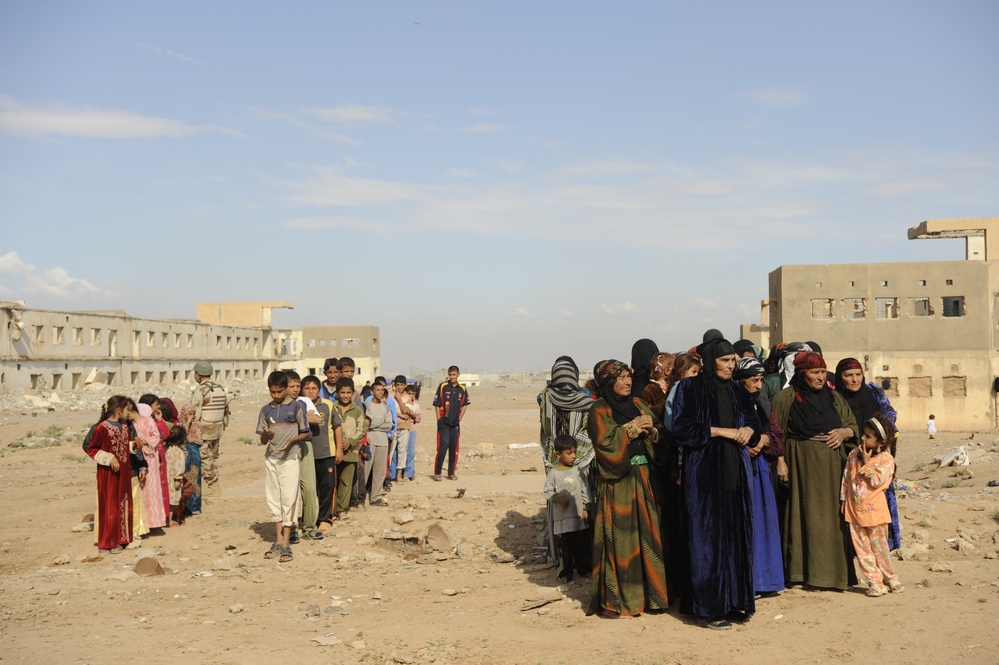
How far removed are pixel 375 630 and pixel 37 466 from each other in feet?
42.3

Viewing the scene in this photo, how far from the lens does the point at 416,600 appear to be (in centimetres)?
676

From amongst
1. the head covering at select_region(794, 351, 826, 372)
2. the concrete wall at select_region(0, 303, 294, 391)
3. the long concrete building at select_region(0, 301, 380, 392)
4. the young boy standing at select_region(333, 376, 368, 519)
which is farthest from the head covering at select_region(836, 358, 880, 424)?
the concrete wall at select_region(0, 303, 294, 391)

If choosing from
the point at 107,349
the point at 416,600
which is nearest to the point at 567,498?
the point at 416,600

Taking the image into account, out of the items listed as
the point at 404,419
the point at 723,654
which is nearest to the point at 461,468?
the point at 404,419

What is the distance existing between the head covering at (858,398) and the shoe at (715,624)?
187cm

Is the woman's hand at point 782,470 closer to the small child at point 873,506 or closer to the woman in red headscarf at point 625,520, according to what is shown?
the small child at point 873,506

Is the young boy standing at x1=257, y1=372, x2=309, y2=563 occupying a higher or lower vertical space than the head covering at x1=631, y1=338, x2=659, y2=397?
lower

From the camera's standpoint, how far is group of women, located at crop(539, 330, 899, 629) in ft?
18.1

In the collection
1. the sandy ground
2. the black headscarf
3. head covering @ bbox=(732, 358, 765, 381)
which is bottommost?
the sandy ground

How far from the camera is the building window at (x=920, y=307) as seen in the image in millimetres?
21766

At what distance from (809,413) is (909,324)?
17537mm

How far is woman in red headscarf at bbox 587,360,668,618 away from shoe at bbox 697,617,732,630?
30cm

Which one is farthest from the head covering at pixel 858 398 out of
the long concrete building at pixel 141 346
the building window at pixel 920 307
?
the long concrete building at pixel 141 346

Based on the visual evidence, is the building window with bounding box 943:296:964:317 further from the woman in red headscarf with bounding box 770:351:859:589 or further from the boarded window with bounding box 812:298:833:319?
the woman in red headscarf with bounding box 770:351:859:589
